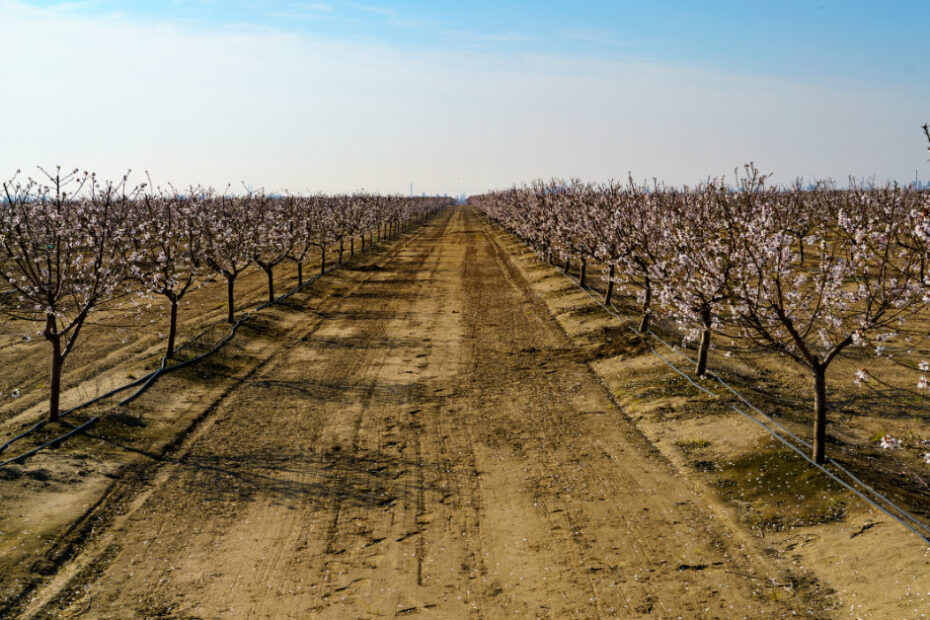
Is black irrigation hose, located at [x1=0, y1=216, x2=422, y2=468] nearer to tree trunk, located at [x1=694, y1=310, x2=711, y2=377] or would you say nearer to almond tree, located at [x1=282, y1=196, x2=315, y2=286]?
almond tree, located at [x1=282, y1=196, x2=315, y2=286]

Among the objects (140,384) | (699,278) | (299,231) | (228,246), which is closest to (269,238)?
(299,231)

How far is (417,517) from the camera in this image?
38.5ft

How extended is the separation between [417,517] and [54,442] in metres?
8.98

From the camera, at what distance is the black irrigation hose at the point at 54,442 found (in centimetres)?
1312

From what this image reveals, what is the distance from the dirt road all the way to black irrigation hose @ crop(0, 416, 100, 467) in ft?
8.69

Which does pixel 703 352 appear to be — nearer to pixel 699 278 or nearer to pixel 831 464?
pixel 699 278

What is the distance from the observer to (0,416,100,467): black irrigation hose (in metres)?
13.1

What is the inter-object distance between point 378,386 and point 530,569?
10.5 meters

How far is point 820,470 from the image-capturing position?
12.1m

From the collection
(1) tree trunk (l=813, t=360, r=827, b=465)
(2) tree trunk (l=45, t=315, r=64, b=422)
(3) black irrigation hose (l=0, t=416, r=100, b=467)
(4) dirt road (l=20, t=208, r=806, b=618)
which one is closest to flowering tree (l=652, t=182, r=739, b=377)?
(1) tree trunk (l=813, t=360, r=827, b=465)

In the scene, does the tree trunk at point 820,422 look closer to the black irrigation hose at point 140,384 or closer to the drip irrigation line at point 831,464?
the drip irrigation line at point 831,464

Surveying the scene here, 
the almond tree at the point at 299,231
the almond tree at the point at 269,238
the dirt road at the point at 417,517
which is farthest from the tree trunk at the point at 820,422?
the almond tree at the point at 299,231

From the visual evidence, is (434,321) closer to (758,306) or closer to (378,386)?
(378,386)

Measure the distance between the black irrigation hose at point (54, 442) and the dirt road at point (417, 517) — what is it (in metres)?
2.65
